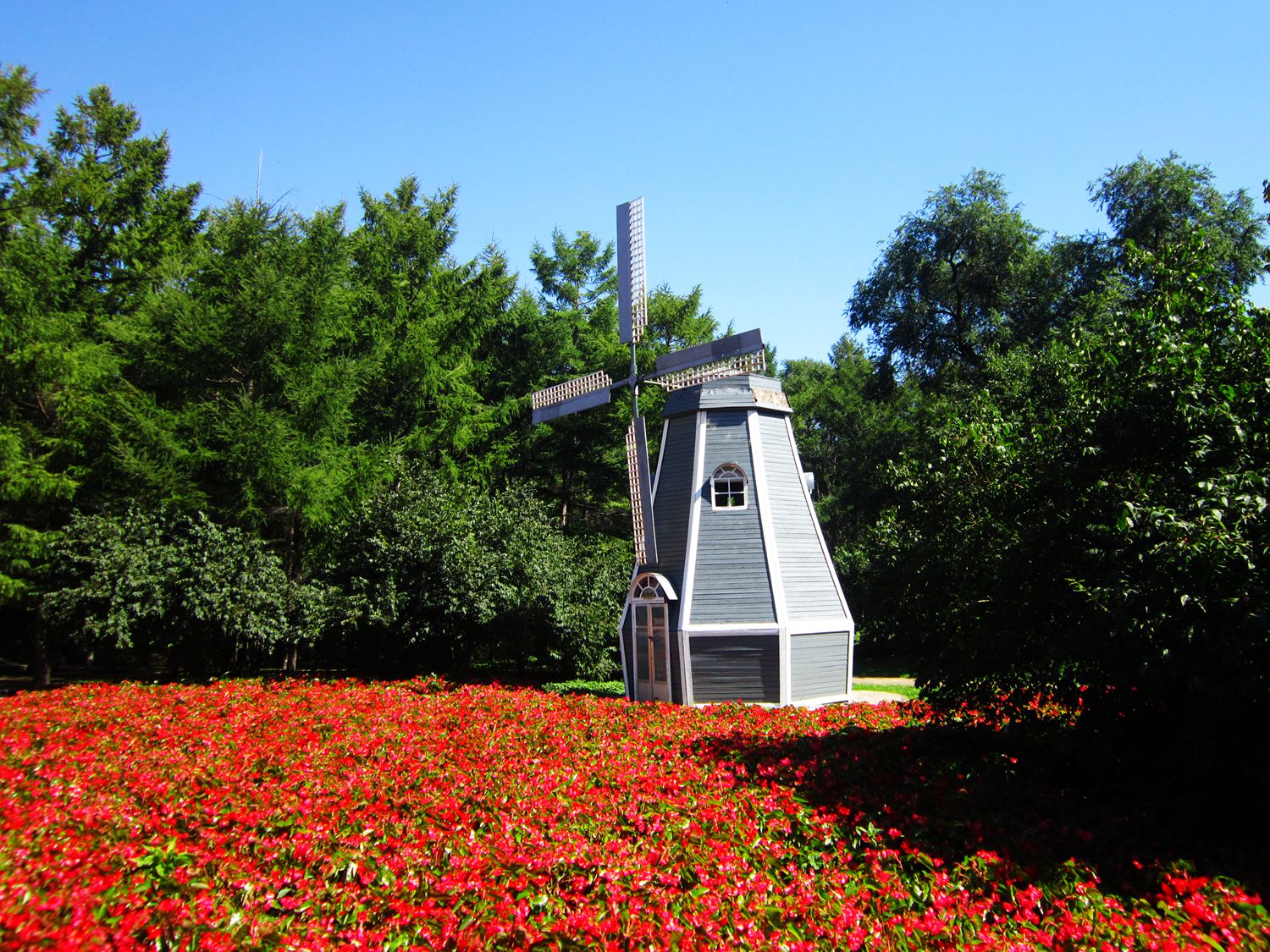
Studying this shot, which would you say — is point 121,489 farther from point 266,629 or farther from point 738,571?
point 738,571

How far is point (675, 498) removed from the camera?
59.3 feet

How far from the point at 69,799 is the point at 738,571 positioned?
11869 mm

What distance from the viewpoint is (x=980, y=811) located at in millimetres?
8656

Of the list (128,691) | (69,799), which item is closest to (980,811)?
(69,799)

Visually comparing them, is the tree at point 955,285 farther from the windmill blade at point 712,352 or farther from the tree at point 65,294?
the tree at point 65,294

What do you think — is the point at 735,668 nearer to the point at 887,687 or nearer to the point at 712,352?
the point at 712,352

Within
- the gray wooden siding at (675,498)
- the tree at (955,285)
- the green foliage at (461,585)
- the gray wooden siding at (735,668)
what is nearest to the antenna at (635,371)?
the gray wooden siding at (675,498)

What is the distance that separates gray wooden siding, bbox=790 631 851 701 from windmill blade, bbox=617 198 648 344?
814 cm

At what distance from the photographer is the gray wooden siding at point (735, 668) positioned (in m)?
16.4

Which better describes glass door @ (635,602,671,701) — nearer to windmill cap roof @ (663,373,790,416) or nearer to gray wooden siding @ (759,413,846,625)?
gray wooden siding @ (759,413,846,625)

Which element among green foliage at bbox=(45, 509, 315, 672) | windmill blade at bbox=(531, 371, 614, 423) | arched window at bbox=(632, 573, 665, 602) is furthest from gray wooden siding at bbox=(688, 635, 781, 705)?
green foliage at bbox=(45, 509, 315, 672)

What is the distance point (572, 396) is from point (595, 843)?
43.3 ft

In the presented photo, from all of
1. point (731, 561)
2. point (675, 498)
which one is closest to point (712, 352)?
point (675, 498)

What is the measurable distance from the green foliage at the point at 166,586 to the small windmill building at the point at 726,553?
9.44 meters
